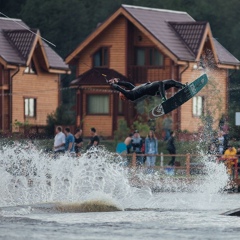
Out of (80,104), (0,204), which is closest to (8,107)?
(80,104)

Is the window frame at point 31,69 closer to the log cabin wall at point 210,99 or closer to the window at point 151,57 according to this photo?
the window at point 151,57

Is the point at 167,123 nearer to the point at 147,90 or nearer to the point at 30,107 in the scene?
the point at 30,107

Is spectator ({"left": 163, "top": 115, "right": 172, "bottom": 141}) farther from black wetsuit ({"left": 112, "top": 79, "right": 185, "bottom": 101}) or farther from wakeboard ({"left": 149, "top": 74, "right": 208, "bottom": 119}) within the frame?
black wetsuit ({"left": 112, "top": 79, "right": 185, "bottom": 101})

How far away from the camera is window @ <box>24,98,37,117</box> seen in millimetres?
60412

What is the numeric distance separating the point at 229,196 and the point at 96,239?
38.5 feet

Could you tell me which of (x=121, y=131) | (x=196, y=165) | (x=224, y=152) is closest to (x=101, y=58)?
(x=121, y=131)

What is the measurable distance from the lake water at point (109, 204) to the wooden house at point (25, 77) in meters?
23.5

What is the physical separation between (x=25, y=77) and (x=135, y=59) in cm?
545

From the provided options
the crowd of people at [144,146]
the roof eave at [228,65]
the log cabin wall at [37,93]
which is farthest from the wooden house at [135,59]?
the crowd of people at [144,146]

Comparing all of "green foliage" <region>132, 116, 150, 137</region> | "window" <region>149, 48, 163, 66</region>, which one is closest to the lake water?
"green foliage" <region>132, 116, 150, 137</region>

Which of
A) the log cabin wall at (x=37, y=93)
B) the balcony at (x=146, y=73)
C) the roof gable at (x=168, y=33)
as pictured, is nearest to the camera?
the roof gable at (x=168, y=33)

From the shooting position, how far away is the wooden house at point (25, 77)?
2277 inches

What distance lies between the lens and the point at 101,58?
58.9 m

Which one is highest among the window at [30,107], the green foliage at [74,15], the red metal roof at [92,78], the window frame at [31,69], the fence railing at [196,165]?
the green foliage at [74,15]
